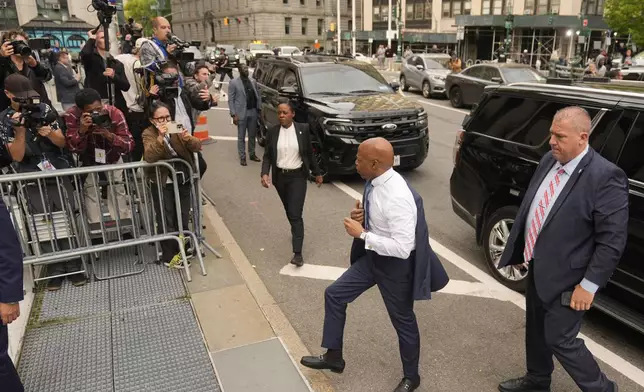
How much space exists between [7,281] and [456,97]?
16.8 metres

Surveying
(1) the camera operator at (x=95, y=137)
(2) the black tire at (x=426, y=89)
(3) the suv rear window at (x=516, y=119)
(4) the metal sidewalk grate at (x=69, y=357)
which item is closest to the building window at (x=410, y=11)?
(2) the black tire at (x=426, y=89)

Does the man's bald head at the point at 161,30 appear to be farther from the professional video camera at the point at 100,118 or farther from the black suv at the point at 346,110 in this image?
the black suv at the point at 346,110

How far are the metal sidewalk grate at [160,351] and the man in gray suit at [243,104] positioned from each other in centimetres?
609

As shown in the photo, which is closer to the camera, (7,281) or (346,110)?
(7,281)

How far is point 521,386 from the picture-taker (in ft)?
11.5

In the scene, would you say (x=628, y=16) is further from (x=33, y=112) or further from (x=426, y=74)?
(x=33, y=112)

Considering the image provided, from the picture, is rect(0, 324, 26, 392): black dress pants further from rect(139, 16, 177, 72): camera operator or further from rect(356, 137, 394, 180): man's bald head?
rect(139, 16, 177, 72): camera operator

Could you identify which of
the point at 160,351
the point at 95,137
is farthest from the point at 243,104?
the point at 160,351

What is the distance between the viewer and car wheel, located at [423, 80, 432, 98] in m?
20.2

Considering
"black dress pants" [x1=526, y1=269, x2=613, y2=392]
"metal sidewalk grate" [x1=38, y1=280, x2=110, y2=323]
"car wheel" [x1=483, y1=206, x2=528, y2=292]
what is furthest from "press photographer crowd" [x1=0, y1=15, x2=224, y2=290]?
"black dress pants" [x1=526, y1=269, x2=613, y2=392]

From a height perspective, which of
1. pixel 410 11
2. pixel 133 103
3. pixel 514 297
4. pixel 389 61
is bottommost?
pixel 389 61

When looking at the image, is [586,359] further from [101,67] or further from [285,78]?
[285,78]

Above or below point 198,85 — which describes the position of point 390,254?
below

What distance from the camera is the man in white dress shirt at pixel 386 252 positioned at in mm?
3150
